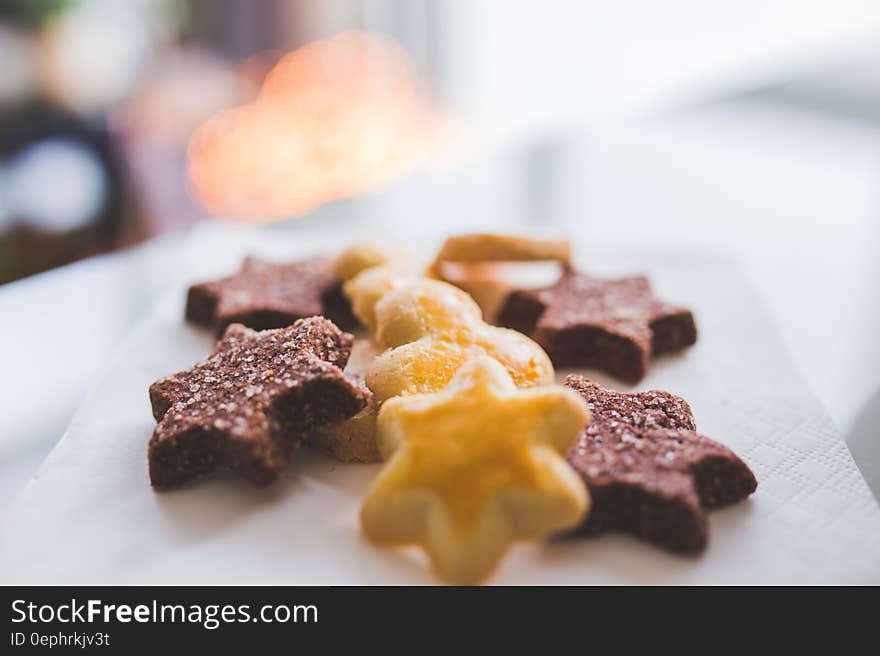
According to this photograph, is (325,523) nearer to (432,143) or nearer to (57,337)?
(57,337)

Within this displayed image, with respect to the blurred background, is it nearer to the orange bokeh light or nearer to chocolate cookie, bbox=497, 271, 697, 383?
the orange bokeh light

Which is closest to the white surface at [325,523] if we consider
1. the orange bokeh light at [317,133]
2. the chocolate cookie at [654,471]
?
the chocolate cookie at [654,471]

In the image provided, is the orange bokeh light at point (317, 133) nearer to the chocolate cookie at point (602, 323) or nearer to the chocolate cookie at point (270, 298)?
the chocolate cookie at point (270, 298)

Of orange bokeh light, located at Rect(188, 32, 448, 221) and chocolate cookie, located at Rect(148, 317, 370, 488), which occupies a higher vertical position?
chocolate cookie, located at Rect(148, 317, 370, 488)

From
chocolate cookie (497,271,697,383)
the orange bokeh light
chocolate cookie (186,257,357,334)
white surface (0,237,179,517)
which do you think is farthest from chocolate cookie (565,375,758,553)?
the orange bokeh light

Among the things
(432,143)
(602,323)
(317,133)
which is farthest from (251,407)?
(432,143)

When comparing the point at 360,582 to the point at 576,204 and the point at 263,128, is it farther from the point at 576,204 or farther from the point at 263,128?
the point at 263,128
